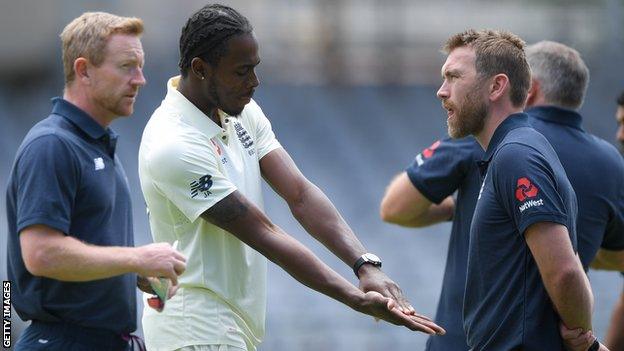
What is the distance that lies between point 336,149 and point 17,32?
442cm

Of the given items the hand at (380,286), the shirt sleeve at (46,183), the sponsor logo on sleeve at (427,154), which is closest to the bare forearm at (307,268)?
the hand at (380,286)

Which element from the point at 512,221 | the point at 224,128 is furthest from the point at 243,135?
the point at 512,221

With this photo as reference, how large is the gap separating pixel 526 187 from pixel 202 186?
120cm

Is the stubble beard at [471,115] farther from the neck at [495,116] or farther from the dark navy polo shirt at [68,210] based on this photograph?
the dark navy polo shirt at [68,210]

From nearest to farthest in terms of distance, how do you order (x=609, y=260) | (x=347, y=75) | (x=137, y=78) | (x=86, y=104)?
(x=86, y=104) < (x=137, y=78) < (x=609, y=260) < (x=347, y=75)

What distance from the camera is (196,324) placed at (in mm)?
4816

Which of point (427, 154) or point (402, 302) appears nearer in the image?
point (402, 302)

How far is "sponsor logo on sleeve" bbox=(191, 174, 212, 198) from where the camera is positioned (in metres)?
4.72

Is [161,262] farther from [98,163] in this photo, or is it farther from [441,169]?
[441,169]

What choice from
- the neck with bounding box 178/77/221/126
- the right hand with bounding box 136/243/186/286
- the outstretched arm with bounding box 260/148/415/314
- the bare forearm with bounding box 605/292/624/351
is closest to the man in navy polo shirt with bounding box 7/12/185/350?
the right hand with bounding box 136/243/186/286

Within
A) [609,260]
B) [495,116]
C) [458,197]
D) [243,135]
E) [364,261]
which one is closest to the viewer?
[495,116]

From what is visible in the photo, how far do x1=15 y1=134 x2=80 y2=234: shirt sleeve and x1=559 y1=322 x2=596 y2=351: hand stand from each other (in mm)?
1899

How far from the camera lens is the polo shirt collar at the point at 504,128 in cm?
473

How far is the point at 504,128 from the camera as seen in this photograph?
4.74 meters
